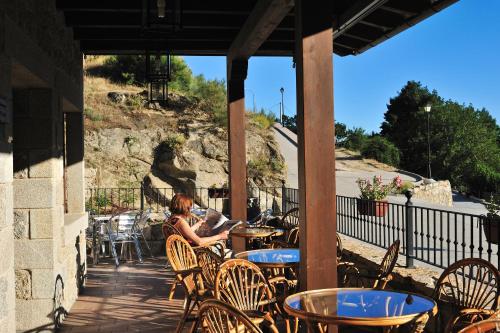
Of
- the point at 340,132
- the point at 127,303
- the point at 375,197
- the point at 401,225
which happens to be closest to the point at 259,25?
the point at 127,303

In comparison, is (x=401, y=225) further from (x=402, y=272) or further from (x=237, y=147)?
(x=402, y=272)

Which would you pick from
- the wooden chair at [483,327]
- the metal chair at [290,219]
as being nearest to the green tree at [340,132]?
the metal chair at [290,219]

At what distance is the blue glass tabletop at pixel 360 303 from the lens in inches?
104

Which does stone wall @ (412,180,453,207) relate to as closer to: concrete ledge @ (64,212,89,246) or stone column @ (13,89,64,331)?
concrete ledge @ (64,212,89,246)

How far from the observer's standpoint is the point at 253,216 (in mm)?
9203

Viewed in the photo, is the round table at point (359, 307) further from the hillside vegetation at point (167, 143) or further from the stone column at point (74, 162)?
the hillside vegetation at point (167, 143)

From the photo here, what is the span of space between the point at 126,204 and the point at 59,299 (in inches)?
325

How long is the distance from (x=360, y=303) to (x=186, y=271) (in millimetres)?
1551

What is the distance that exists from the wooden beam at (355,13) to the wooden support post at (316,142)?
105 centimetres

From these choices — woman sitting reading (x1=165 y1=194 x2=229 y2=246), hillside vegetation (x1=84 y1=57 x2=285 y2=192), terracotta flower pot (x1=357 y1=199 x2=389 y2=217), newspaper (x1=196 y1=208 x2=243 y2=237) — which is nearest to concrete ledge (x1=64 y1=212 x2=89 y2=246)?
woman sitting reading (x1=165 y1=194 x2=229 y2=246)

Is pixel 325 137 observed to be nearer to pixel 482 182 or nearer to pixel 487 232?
pixel 487 232

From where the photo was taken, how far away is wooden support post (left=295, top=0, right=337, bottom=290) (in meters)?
3.29

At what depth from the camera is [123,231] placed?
881cm

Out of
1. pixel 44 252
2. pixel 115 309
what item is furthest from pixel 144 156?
pixel 44 252
